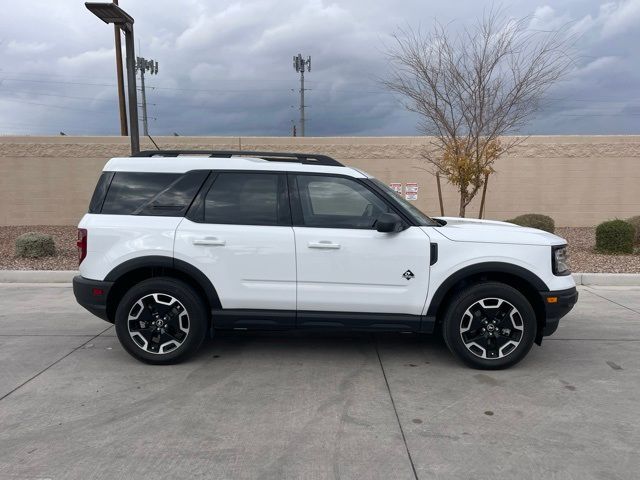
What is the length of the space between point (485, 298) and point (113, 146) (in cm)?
1360

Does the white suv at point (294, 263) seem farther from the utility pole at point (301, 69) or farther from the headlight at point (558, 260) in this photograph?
the utility pole at point (301, 69)

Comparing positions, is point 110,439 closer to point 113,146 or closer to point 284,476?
point 284,476

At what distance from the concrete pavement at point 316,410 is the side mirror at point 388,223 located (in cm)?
133

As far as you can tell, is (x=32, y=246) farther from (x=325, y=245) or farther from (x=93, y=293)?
(x=325, y=245)

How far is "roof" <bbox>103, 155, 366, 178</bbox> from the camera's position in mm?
4715

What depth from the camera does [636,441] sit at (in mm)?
3357

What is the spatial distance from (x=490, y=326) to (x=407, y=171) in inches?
433

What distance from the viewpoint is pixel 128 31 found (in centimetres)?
923

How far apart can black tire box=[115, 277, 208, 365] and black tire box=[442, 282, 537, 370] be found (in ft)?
7.60

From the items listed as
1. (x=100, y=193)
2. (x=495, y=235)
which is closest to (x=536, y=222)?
(x=495, y=235)

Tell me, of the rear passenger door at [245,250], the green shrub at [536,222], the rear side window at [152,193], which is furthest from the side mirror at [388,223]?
the green shrub at [536,222]

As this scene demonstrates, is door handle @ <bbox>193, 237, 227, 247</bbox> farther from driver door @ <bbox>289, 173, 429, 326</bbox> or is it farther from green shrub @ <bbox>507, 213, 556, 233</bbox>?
green shrub @ <bbox>507, 213, 556, 233</bbox>

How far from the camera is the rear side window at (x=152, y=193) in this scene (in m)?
4.65

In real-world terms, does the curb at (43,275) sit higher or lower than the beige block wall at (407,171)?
lower
